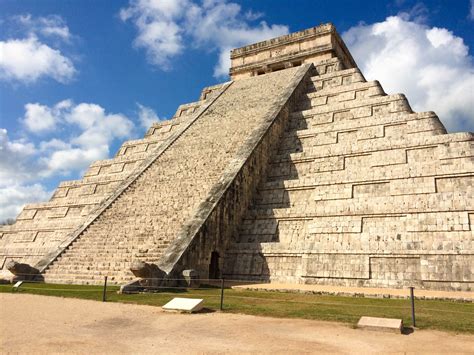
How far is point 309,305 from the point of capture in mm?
8070

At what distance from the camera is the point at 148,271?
32.7 feet

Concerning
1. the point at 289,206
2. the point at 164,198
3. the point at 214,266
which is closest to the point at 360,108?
the point at 289,206

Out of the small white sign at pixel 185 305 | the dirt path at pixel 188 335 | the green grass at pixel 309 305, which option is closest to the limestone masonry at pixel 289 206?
the green grass at pixel 309 305

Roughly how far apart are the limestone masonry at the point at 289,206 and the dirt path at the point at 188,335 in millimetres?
3821

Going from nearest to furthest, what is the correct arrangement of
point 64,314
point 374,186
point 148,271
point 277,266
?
1. point 64,314
2. point 148,271
3. point 277,266
4. point 374,186

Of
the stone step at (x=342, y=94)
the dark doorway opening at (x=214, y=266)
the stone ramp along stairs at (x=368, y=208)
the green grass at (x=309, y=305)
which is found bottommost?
the green grass at (x=309, y=305)

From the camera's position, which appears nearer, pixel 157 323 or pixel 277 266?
pixel 157 323

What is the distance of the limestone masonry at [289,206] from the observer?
35.6 feet

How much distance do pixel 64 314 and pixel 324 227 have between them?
305 inches

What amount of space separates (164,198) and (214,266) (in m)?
3.46

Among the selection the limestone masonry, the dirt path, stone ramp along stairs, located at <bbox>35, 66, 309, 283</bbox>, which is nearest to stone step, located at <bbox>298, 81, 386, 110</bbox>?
the limestone masonry

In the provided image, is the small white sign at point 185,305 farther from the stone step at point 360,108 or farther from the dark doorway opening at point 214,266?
the stone step at point 360,108

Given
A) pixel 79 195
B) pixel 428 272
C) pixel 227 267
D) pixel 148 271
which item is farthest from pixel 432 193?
pixel 79 195

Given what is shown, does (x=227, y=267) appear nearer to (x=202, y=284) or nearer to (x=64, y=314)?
(x=202, y=284)
